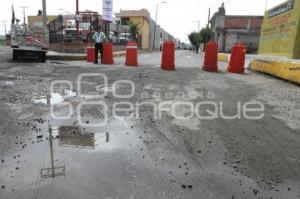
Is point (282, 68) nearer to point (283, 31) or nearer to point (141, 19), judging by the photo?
point (283, 31)

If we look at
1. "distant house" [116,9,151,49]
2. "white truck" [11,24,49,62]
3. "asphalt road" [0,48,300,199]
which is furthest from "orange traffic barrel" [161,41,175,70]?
"distant house" [116,9,151,49]

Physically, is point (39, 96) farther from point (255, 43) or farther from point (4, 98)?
point (255, 43)

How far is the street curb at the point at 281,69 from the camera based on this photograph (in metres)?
10.2

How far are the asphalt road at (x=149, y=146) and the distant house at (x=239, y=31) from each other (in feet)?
143

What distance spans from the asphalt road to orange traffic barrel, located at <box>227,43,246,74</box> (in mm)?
5573

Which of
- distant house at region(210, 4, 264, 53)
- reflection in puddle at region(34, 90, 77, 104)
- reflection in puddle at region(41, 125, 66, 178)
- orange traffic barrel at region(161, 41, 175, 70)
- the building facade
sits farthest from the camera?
the building facade

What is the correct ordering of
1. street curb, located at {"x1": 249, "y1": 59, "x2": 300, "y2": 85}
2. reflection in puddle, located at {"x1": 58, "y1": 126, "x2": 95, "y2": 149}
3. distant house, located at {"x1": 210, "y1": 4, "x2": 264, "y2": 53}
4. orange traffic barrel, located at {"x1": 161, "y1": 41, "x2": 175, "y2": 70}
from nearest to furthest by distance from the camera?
reflection in puddle, located at {"x1": 58, "y1": 126, "x2": 95, "y2": 149} < street curb, located at {"x1": 249, "y1": 59, "x2": 300, "y2": 85} < orange traffic barrel, located at {"x1": 161, "y1": 41, "x2": 175, "y2": 70} < distant house, located at {"x1": 210, "y1": 4, "x2": 264, "y2": 53}

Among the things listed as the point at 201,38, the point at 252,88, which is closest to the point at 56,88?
the point at 252,88

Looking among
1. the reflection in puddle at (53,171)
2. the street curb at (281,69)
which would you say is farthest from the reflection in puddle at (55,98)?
the street curb at (281,69)

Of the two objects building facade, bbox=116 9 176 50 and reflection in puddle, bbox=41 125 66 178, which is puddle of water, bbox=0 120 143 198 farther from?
building facade, bbox=116 9 176 50

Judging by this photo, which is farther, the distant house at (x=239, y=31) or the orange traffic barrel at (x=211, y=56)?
the distant house at (x=239, y=31)

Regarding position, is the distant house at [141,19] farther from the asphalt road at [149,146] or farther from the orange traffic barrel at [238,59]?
the asphalt road at [149,146]

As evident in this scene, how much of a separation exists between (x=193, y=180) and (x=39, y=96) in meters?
4.83

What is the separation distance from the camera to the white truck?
614 inches
